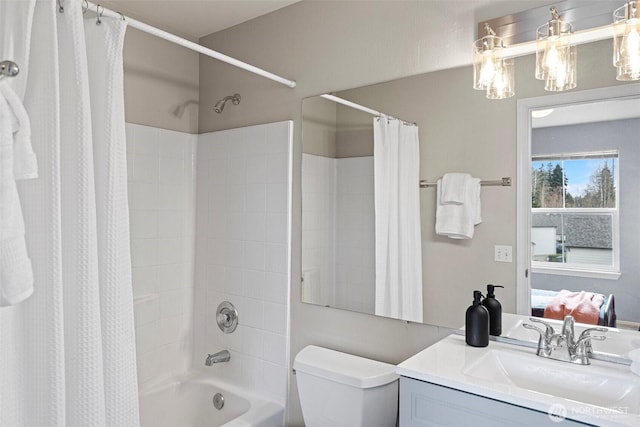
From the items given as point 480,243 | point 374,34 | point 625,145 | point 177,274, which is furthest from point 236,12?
point 625,145

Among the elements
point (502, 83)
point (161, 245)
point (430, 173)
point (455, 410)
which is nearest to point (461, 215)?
point (430, 173)

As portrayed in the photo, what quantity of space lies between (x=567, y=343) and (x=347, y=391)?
2.68ft

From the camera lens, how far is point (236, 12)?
7.95 feet

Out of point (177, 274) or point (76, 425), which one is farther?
point (177, 274)

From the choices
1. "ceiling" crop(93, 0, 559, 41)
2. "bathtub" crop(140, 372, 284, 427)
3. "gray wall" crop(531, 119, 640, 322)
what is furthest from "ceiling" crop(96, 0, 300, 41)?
"bathtub" crop(140, 372, 284, 427)

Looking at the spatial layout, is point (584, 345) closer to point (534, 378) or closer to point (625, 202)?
point (534, 378)

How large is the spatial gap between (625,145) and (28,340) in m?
1.90

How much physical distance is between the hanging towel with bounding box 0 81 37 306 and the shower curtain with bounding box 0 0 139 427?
0.55 ft

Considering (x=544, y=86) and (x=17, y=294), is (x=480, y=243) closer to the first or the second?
(x=544, y=86)

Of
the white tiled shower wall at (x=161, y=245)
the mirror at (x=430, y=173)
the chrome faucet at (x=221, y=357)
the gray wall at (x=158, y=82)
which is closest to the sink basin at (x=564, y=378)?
the mirror at (x=430, y=173)

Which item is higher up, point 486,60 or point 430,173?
point 486,60

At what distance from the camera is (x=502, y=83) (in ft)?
5.49

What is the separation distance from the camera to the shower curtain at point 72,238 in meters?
1.24

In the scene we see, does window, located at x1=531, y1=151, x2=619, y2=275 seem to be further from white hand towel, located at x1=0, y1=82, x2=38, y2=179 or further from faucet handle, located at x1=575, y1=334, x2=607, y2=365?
white hand towel, located at x1=0, y1=82, x2=38, y2=179
